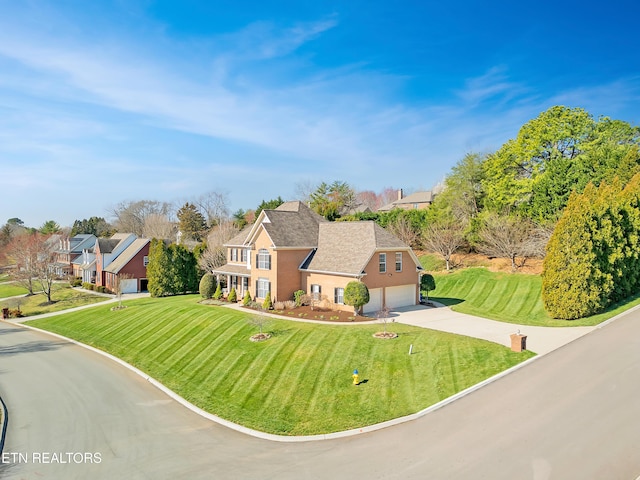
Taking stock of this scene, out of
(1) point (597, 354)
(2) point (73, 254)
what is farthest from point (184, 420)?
(2) point (73, 254)

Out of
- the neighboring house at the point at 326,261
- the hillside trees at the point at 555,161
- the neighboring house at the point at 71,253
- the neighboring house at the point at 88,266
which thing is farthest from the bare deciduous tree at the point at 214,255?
the neighboring house at the point at 71,253

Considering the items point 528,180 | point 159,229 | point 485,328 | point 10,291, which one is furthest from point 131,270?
point 528,180

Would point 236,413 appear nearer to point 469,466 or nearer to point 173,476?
point 173,476

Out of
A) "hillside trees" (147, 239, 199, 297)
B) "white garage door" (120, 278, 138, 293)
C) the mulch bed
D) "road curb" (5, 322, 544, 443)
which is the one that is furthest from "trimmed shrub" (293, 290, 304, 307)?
"white garage door" (120, 278, 138, 293)

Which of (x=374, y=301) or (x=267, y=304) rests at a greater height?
(x=374, y=301)

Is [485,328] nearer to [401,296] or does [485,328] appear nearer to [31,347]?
[401,296]

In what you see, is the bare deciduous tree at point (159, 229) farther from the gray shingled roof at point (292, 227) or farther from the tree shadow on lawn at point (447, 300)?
the tree shadow on lawn at point (447, 300)
